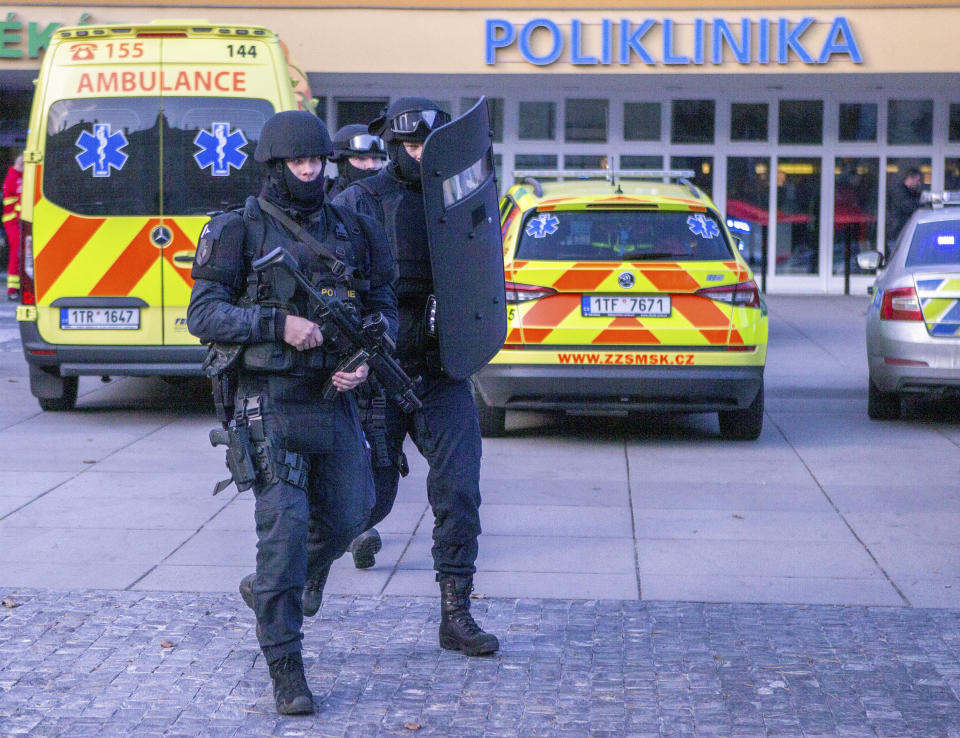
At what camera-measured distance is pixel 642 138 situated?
22234 millimetres

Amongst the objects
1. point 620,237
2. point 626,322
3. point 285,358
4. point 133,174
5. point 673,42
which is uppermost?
point 673,42

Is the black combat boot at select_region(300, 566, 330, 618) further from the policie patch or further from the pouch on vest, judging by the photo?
the policie patch

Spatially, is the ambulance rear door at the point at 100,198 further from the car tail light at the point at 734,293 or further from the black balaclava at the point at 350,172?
the car tail light at the point at 734,293

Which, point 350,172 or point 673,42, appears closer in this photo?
point 350,172

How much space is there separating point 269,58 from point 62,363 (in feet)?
7.74

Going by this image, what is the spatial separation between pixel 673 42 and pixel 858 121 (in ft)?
12.1

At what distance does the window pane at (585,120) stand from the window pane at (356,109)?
2763mm

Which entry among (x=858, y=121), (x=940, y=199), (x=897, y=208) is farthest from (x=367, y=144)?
(x=897, y=208)

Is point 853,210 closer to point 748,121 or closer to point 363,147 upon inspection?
point 748,121

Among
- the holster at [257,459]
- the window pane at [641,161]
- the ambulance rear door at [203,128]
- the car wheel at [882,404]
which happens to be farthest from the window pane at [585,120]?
the holster at [257,459]

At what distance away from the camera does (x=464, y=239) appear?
4781 mm

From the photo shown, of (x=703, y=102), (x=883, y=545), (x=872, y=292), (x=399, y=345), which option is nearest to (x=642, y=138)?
(x=703, y=102)

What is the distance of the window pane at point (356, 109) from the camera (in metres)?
22.2

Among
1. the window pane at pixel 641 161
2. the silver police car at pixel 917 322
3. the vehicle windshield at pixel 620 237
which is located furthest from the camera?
the window pane at pixel 641 161
